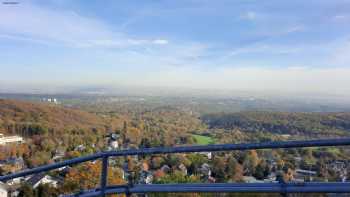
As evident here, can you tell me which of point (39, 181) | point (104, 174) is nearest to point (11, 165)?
point (39, 181)

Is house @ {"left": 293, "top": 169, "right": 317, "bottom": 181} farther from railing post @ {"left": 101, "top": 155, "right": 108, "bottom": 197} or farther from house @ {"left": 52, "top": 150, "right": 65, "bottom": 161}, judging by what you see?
house @ {"left": 52, "top": 150, "right": 65, "bottom": 161}

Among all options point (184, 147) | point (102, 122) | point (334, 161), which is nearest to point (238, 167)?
point (334, 161)

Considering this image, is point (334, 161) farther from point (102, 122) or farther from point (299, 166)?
point (102, 122)

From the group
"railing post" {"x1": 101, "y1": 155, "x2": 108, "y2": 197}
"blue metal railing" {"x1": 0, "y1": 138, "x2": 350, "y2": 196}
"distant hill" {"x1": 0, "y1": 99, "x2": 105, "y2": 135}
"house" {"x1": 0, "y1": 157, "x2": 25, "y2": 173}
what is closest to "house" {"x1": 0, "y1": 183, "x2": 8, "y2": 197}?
"blue metal railing" {"x1": 0, "y1": 138, "x2": 350, "y2": 196}

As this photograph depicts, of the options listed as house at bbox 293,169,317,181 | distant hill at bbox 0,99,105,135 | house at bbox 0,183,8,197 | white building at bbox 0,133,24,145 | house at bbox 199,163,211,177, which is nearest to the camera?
house at bbox 293,169,317,181

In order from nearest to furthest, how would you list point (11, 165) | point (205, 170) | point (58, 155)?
1. point (205, 170)
2. point (11, 165)
3. point (58, 155)

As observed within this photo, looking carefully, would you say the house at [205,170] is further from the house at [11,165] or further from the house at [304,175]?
the house at [11,165]

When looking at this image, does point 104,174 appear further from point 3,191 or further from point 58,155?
point 58,155

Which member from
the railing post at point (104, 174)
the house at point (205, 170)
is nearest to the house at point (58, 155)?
the house at point (205, 170)
